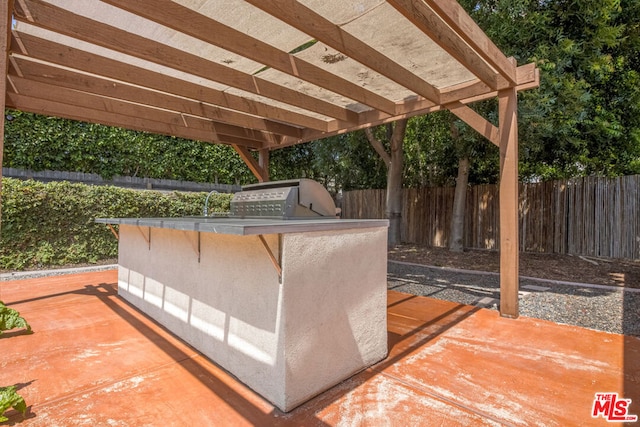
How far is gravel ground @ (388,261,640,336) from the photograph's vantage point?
153 inches

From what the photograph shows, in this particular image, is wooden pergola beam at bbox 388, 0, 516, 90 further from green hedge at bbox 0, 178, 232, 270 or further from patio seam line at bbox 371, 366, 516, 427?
green hedge at bbox 0, 178, 232, 270

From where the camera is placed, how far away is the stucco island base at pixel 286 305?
7.06ft

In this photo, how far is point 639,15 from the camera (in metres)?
6.71

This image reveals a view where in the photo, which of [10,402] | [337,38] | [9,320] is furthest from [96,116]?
[10,402]

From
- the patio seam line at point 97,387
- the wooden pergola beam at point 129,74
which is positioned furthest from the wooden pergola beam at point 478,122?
the patio seam line at point 97,387

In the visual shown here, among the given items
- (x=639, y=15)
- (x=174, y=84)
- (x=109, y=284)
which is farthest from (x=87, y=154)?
(x=639, y=15)

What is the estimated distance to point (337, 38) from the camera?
2.89 meters

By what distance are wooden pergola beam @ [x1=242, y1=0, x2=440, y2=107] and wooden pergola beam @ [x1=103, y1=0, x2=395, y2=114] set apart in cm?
61

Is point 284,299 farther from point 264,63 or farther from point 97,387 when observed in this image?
point 264,63

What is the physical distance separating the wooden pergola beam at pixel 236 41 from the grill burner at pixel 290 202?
120 centimetres

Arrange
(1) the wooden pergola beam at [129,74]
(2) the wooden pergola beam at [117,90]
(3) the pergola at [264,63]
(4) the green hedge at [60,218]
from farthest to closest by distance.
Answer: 1. (4) the green hedge at [60,218]
2. (2) the wooden pergola beam at [117,90]
3. (1) the wooden pergola beam at [129,74]
4. (3) the pergola at [264,63]

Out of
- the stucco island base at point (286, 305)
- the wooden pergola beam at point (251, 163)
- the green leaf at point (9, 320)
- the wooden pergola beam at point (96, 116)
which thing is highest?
the wooden pergola beam at point (96, 116)

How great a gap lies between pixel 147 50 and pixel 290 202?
6.34 ft

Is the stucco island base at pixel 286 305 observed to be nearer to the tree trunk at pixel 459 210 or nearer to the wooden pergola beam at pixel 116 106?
the wooden pergola beam at pixel 116 106
